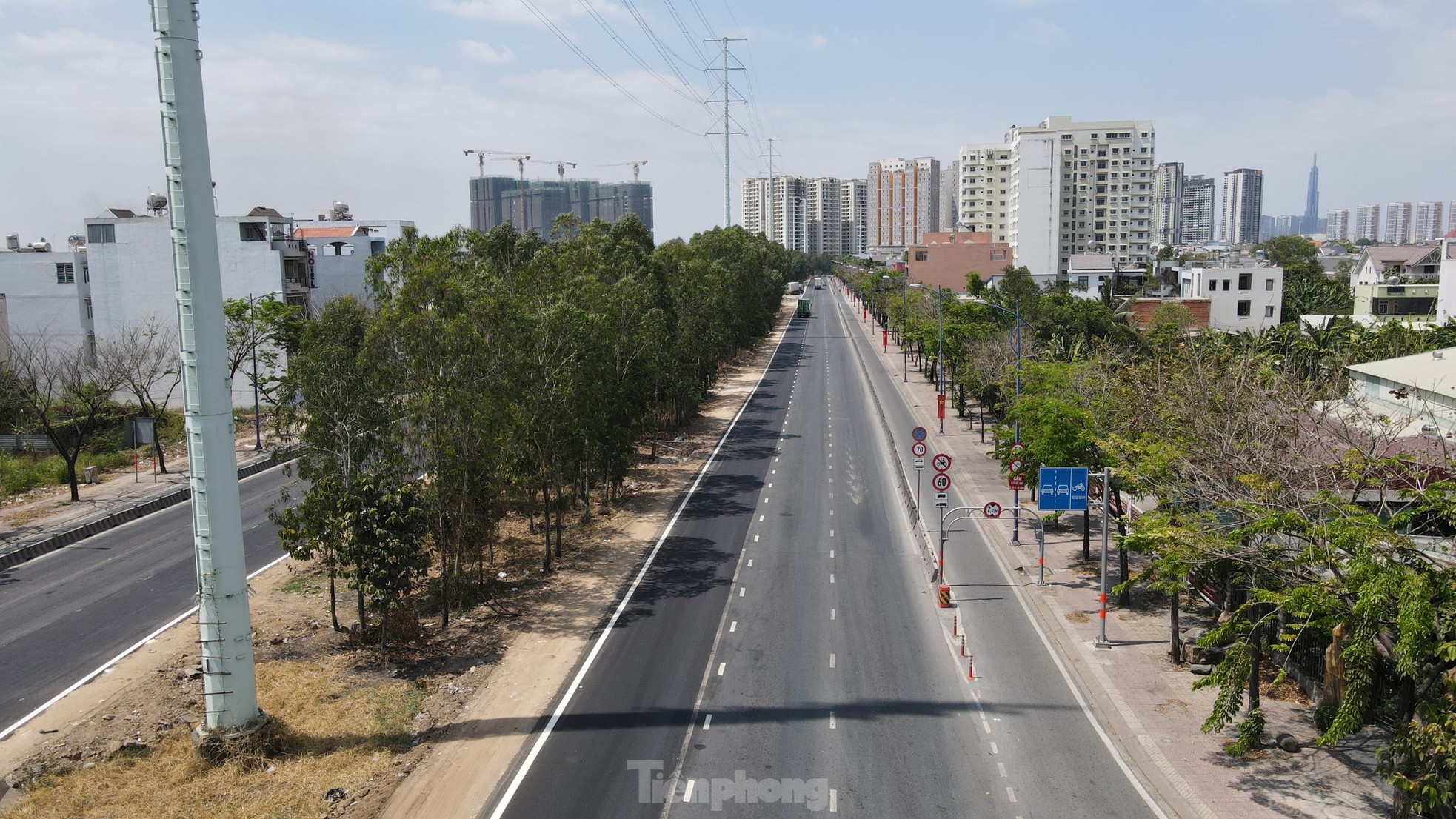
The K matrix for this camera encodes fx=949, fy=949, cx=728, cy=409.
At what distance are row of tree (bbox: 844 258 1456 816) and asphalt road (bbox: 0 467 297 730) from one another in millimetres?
21347

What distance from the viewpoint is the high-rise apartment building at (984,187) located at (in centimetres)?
17550

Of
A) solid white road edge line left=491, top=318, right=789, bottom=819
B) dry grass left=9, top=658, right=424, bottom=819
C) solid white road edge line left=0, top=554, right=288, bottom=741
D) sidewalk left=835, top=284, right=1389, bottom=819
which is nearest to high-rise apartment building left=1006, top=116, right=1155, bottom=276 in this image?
solid white road edge line left=491, top=318, right=789, bottom=819

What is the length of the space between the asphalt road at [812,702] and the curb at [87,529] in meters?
12.2

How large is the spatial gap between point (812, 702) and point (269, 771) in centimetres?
1059

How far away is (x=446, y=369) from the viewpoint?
24.6 metres

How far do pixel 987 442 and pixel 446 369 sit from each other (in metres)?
33.2

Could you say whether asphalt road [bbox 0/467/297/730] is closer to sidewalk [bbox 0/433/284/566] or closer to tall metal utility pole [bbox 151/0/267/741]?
sidewalk [bbox 0/433/284/566]

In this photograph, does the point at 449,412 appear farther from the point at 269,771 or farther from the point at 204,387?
the point at 269,771

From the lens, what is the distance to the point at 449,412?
2433 centimetres

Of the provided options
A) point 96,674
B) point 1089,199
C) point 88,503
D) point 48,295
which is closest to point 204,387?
point 96,674

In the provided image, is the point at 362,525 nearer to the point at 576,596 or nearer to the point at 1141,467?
the point at 576,596

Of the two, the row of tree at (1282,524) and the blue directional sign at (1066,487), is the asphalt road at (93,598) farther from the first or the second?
the row of tree at (1282,524)

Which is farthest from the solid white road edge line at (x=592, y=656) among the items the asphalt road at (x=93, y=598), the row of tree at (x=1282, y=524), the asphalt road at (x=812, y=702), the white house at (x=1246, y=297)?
the white house at (x=1246, y=297)

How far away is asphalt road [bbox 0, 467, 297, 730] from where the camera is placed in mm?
22656
